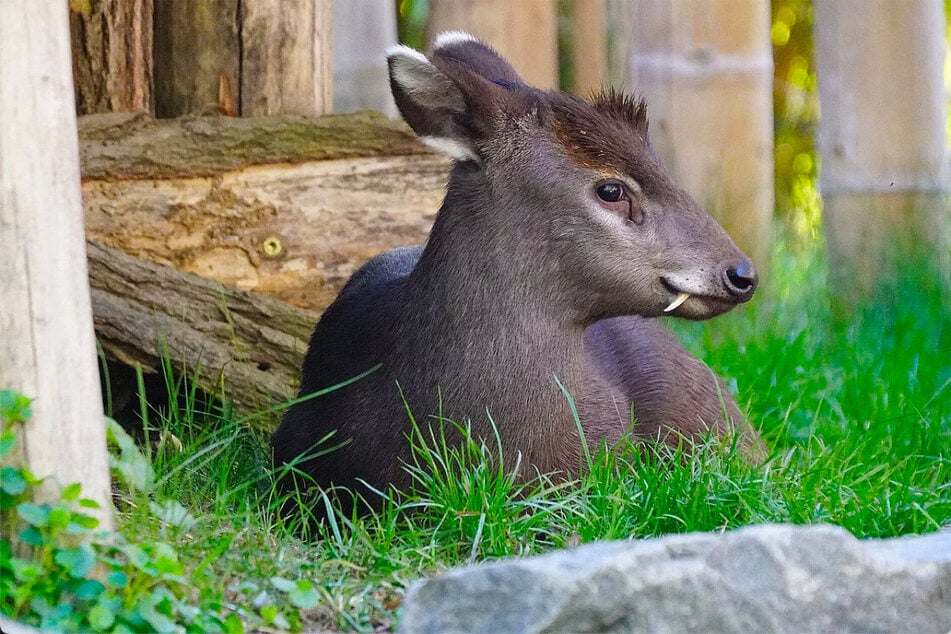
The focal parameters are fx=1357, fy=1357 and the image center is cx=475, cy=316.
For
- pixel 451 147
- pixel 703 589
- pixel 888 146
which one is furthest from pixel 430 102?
pixel 888 146

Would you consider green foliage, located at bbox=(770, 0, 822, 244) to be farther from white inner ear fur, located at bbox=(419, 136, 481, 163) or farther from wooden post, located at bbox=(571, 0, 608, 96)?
white inner ear fur, located at bbox=(419, 136, 481, 163)

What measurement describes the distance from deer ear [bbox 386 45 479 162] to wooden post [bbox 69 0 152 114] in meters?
A: 1.80

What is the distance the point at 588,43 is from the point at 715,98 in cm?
402

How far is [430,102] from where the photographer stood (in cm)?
399

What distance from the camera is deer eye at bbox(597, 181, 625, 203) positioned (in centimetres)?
401

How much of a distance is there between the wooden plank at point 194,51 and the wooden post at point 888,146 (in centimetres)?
344

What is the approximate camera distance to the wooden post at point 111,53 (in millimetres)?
5328

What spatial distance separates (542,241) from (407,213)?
1.60m

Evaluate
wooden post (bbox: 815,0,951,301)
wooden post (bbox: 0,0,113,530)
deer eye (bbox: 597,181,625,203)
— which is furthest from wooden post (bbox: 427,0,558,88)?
wooden post (bbox: 0,0,113,530)

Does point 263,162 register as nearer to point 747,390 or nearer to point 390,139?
point 390,139

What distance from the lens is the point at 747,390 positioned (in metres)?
5.54

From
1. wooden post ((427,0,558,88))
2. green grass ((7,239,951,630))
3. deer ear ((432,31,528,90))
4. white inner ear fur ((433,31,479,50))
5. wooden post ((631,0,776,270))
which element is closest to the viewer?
green grass ((7,239,951,630))

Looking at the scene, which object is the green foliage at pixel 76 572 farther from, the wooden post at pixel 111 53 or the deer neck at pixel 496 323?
the wooden post at pixel 111 53

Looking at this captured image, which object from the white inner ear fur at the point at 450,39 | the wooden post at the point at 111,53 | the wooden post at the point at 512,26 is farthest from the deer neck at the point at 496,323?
the wooden post at the point at 512,26
